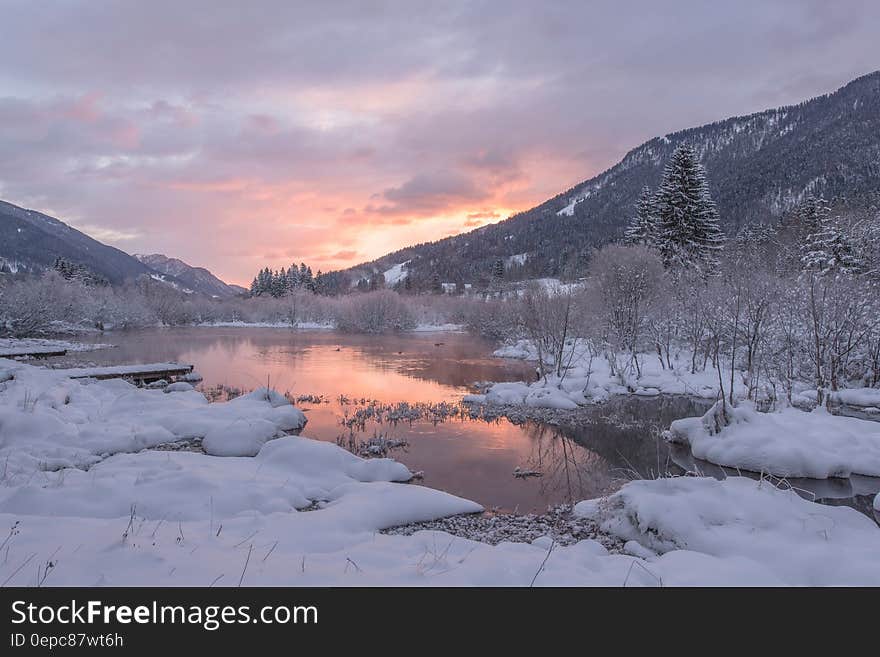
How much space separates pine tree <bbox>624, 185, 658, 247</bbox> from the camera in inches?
1372

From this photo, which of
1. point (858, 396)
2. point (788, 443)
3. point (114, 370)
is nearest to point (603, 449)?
point (788, 443)

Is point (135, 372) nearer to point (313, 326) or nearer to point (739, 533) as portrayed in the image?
point (739, 533)

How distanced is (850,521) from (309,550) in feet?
24.5

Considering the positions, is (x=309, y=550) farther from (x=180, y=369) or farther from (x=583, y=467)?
(x=180, y=369)

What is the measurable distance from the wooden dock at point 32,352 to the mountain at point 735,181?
55999mm

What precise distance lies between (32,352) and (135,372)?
559 inches

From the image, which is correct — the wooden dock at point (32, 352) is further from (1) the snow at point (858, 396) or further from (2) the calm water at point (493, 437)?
(1) the snow at point (858, 396)

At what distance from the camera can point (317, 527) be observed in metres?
6.30

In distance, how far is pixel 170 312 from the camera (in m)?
86.6

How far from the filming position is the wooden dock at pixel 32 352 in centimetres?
2931

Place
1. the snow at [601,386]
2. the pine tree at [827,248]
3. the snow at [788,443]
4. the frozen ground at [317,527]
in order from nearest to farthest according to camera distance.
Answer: the frozen ground at [317,527] < the snow at [788,443] < the snow at [601,386] < the pine tree at [827,248]

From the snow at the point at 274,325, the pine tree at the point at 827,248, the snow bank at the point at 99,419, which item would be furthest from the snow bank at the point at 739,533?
the snow at the point at 274,325

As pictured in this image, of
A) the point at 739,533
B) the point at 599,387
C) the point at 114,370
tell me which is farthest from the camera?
the point at 114,370
